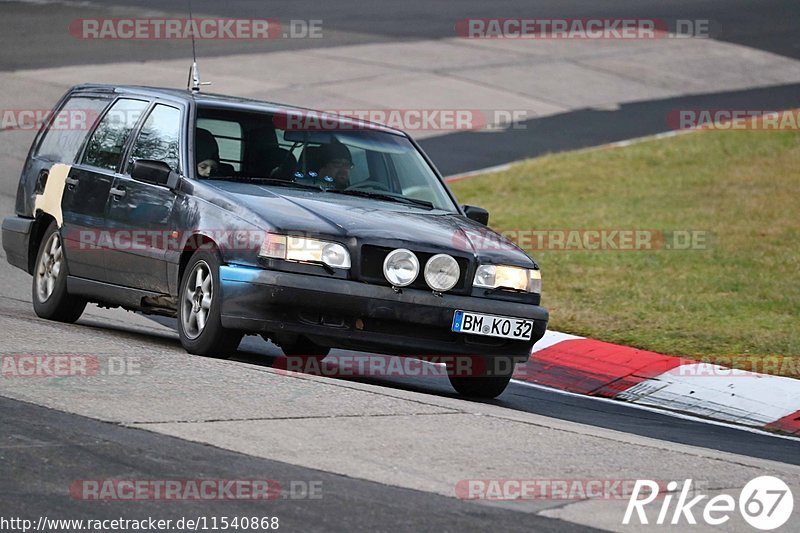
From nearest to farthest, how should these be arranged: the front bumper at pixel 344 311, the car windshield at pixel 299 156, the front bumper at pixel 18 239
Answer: the front bumper at pixel 344 311
the car windshield at pixel 299 156
the front bumper at pixel 18 239

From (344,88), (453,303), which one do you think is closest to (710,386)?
(453,303)

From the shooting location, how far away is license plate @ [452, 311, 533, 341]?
8297mm

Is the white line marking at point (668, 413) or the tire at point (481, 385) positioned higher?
the tire at point (481, 385)

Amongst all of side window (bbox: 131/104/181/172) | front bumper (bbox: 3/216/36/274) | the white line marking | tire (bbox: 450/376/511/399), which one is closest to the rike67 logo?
tire (bbox: 450/376/511/399)

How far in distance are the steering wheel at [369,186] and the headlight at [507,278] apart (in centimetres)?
116

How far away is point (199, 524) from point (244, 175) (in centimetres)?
401

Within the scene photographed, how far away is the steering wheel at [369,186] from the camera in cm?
916

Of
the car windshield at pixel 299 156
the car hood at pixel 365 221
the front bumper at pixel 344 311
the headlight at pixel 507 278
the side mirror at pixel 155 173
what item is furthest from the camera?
the car windshield at pixel 299 156

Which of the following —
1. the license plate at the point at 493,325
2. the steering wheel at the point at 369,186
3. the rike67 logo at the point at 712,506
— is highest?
the steering wheel at the point at 369,186

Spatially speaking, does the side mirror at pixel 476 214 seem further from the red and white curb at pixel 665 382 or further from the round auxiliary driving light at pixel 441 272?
the red and white curb at pixel 665 382

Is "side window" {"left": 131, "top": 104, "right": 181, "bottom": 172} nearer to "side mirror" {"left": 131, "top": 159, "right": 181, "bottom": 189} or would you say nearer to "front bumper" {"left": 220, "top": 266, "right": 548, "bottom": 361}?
"side mirror" {"left": 131, "top": 159, "right": 181, "bottom": 189}

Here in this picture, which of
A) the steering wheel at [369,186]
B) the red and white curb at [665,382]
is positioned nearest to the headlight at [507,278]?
the steering wheel at [369,186]

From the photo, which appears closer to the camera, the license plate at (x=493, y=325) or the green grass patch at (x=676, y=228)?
the license plate at (x=493, y=325)

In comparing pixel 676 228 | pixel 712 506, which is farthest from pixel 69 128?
pixel 676 228
